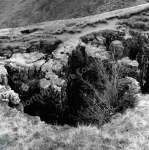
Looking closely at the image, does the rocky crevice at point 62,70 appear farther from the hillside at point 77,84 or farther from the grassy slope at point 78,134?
the grassy slope at point 78,134

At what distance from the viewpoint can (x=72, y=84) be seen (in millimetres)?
14891

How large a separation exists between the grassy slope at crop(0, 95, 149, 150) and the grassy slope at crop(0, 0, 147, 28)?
63.3 feet

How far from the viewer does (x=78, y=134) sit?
9688 millimetres

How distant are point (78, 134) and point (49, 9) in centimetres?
2698

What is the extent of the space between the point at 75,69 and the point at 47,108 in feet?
11.1

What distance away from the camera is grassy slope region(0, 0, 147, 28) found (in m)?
28.5

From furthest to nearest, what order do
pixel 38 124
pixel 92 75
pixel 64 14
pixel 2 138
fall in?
pixel 64 14
pixel 92 75
pixel 38 124
pixel 2 138

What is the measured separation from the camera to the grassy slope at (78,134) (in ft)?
29.7

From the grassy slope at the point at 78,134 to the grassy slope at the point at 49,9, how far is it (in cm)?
1930

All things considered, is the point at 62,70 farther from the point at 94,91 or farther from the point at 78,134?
the point at 78,134

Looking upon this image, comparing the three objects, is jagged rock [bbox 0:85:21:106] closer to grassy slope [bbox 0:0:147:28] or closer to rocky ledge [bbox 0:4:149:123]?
rocky ledge [bbox 0:4:149:123]

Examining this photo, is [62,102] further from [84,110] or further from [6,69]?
[6,69]

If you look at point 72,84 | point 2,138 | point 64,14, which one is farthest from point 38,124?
point 64,14

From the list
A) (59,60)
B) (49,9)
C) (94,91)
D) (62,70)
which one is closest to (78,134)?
(94,91)
